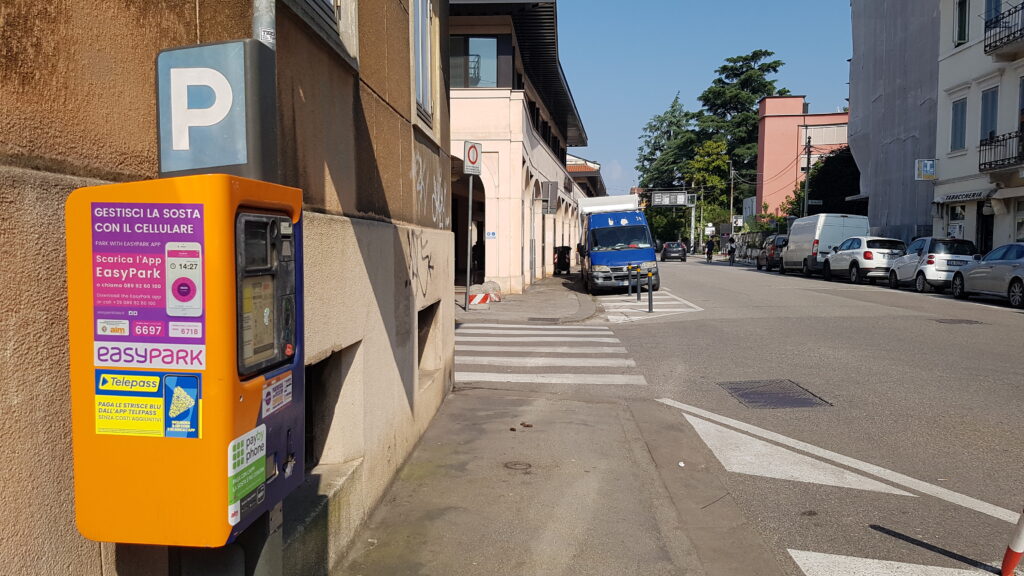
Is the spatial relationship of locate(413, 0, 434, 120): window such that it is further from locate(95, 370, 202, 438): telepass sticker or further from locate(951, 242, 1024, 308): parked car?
locate(951, 242, 1024, 308): parked car

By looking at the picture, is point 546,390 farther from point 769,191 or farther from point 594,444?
point 769,191

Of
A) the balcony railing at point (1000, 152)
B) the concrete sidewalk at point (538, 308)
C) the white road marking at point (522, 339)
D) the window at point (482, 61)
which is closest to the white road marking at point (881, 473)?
the white road marking at point (522, 339)

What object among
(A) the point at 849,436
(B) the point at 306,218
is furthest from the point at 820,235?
(B) the point at 306,218

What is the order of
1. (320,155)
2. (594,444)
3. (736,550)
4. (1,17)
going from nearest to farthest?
1. (1,17)
2. (320,155)
3. (736,550)
4. (594,444)

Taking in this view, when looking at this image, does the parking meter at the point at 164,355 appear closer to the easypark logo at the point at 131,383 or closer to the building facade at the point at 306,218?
the easypark logo at the point at 131,383

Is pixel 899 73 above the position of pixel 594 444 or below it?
above

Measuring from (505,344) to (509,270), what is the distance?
426 inches

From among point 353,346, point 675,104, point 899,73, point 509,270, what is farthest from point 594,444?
point 675,104

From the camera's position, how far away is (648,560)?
4148 mm

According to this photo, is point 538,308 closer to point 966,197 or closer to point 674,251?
point 966,197

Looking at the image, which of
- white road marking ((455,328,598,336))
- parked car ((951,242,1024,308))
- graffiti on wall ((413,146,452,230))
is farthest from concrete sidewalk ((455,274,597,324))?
parked car ((951,242,1024,308))

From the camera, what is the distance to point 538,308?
1867cm

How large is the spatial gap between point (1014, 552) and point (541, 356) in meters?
7.77

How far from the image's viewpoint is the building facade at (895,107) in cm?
3375
